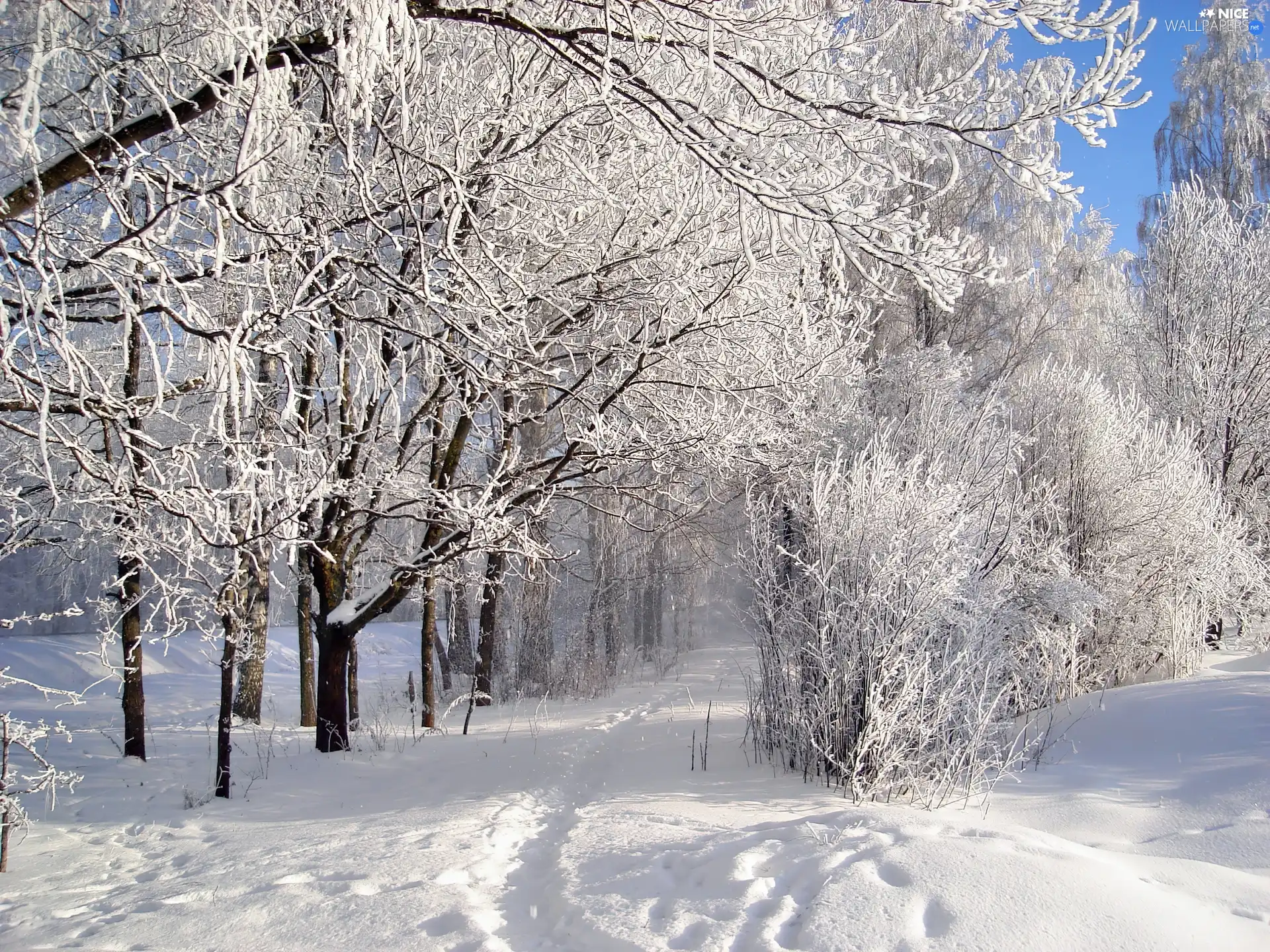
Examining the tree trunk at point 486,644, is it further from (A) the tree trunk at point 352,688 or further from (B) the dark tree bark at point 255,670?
(B) the dark tree bark at point 255,670

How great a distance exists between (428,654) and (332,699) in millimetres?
2590

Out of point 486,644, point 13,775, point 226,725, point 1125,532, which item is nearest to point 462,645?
point 486,644

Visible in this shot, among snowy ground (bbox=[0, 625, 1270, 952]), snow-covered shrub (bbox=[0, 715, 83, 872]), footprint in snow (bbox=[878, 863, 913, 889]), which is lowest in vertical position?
snowy ground (bbox=[0, 625, 1270, 952])

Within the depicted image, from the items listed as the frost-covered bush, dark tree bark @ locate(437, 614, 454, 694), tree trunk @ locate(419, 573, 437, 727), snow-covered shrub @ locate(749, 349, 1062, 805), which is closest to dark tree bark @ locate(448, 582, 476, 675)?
dark tree bark @ locate(437, 614, 454, 694)

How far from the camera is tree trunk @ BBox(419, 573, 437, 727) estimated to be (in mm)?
7844

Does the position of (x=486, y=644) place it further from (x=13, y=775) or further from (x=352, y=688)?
(x=13, y=775)

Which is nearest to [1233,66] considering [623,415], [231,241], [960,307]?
[960,307]

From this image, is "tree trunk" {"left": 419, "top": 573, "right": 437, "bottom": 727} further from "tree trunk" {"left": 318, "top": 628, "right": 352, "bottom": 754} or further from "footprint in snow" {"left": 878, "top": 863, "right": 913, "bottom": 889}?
"footprint in snow" {"left": 878, "top": 863, "right": 913, "bottom": 889}

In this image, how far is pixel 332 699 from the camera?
22.1 ft

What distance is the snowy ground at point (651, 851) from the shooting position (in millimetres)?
2996

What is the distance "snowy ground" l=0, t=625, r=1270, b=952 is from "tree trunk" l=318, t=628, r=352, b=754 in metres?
0.29

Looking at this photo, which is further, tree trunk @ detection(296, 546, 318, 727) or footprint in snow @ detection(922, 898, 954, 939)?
tree trunk @ detection(296, 546, 318, 727)

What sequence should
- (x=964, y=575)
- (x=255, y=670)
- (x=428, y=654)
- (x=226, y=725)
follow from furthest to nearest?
(x=255, y=670)
(x=428, y=654)
(x=226, y=725)
(x=964, y=575)

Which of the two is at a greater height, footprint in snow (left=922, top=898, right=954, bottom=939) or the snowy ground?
footprint in snow (left=922, top=898, right=954, bottom=939)
